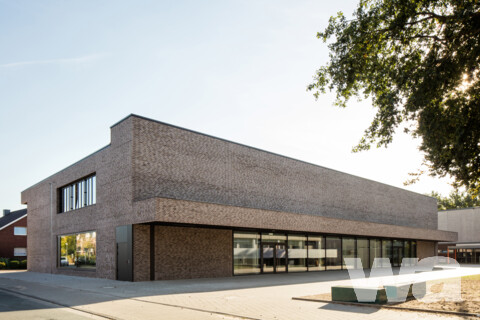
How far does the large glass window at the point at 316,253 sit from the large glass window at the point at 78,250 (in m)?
13.8

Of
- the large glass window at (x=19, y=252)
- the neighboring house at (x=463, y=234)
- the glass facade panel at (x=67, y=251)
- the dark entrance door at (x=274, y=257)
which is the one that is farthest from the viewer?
the large glass window at (x=19, y=252)

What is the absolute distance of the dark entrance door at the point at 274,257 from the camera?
2572cm

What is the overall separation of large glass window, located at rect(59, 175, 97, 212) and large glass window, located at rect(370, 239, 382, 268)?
73.6ft

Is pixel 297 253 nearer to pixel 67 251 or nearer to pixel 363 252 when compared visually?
pixel 363 252

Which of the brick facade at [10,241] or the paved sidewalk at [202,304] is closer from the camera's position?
the paved sidewalk at [202,304]

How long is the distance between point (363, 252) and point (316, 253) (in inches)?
259

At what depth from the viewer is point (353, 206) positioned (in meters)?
35.6

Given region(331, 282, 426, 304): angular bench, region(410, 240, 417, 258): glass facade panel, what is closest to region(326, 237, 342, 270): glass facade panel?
region(410, 240, 417, 258): glass facade panel

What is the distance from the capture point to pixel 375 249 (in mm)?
35875

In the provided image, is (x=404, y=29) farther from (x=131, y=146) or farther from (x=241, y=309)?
(x=131, y=146)

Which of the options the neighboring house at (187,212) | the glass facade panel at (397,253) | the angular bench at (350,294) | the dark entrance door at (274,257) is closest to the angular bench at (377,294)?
the angular bench at (350,294)

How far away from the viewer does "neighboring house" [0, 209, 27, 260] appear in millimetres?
48125

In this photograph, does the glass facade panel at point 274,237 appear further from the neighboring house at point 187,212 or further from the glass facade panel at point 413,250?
the glass facade panel at point 413,250

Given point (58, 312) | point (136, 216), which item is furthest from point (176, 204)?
point (58, 312)
